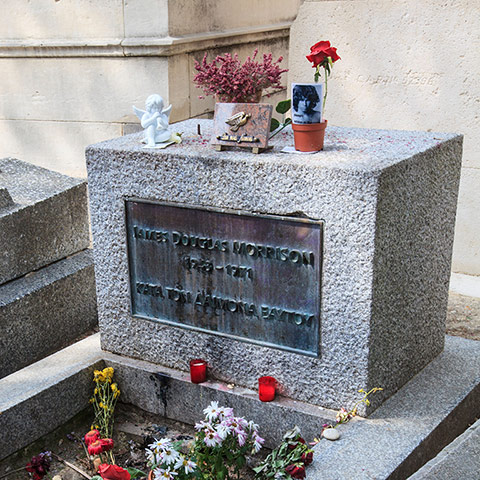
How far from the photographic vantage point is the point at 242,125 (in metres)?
3.03

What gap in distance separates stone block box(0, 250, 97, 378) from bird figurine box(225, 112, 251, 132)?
160cm

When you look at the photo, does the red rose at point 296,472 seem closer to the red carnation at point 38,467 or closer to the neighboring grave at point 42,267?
the red carnation at point 38,467

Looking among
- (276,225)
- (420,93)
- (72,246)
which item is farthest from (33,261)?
(420,93)

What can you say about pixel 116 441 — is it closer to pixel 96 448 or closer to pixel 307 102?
pixel 96 448

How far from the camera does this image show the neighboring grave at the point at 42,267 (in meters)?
3.79

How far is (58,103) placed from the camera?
600 centimetres

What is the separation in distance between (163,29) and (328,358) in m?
3.33

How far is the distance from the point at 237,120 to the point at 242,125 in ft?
0.11

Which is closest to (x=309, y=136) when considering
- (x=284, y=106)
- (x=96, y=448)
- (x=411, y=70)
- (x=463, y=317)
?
(x=284, y=106)

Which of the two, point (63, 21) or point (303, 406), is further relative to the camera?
point (63, 21)

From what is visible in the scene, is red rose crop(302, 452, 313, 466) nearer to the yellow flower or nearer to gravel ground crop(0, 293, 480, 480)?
gravel ground crop(0, 293, 480, 480)

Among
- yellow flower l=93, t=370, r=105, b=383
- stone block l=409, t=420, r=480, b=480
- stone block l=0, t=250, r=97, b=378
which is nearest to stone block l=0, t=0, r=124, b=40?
stone block l=0, t=250, r=97, b=378

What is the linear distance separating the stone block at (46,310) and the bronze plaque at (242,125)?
151 centimetres

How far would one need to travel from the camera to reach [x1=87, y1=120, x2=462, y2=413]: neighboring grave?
2.76 meters
